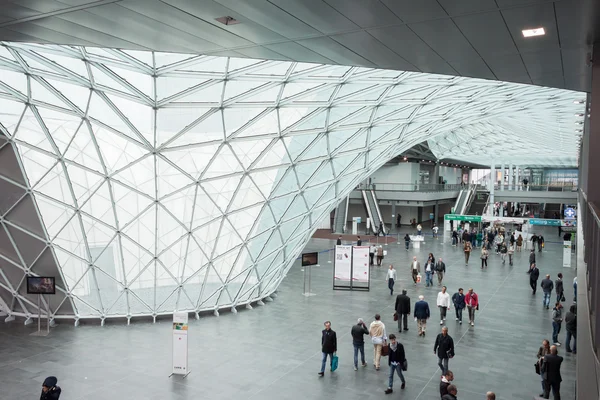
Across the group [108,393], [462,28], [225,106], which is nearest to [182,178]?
[225,106]

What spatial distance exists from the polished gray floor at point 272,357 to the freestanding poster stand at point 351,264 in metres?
2.72

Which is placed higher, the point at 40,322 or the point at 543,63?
the point at 543,63

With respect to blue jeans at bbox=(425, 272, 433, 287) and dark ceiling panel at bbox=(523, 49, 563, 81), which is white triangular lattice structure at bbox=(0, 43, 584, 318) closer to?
blue jeans at bbox=(425, 272, 433, 287)

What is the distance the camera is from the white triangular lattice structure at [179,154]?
20.1 m

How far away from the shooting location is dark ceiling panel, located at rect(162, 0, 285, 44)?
746cm

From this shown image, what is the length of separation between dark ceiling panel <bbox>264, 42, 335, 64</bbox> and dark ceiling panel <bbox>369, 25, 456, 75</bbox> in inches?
68.5

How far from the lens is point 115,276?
1005 inches

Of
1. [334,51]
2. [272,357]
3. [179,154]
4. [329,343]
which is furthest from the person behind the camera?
[179,154]

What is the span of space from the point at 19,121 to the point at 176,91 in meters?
7.05

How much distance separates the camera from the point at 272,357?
2008cm

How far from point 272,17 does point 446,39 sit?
3.13 meters

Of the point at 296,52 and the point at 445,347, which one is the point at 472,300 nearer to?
the point at 445,347

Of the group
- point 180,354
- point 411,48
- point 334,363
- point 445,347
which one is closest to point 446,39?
point 411,48

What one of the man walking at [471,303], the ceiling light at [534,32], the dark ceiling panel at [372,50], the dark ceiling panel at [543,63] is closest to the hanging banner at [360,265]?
the man walking at [471,303]
